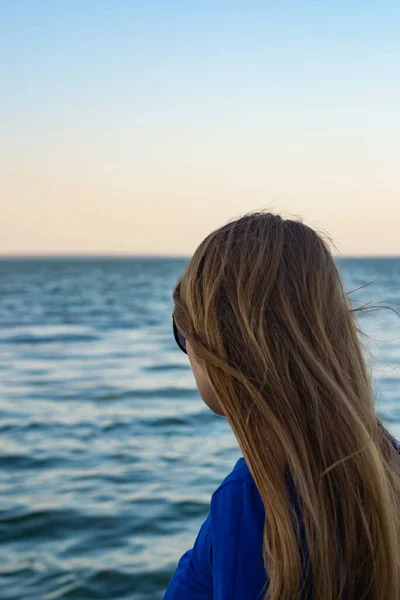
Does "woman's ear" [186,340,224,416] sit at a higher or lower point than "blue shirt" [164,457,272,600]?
higher

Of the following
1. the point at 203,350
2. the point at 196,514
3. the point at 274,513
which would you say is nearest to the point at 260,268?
the point at 203,350

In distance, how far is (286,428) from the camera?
61.0 inches

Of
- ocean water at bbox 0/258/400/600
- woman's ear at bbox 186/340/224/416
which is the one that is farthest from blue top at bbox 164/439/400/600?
ocean water at bbox 0/258/400/600

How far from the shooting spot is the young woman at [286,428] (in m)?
1.48

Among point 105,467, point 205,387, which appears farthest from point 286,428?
point 105,467

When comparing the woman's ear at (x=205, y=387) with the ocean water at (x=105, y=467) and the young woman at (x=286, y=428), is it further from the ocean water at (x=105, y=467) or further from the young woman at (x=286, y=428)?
the ocean water at (x=105, y=467)

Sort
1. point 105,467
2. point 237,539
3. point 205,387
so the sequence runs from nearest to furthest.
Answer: point 237,539 → point 205,387 → point 105,467

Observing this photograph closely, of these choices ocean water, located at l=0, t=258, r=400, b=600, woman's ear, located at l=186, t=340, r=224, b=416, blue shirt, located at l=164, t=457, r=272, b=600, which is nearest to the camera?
blue shirt, located at l=164, t=457, r=272, b=600

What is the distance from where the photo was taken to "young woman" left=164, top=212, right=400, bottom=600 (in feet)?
4.86

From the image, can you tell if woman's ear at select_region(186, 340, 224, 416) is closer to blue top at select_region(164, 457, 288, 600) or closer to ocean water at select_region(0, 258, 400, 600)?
blue top at select_region(164, 457, 288, 600)

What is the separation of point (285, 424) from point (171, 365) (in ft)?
37.0

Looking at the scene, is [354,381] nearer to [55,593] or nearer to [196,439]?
[55,593]

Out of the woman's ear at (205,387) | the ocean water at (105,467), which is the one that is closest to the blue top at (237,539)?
the woman's ear at (205,387)

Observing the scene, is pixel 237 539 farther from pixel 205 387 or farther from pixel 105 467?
pixel 105 467
